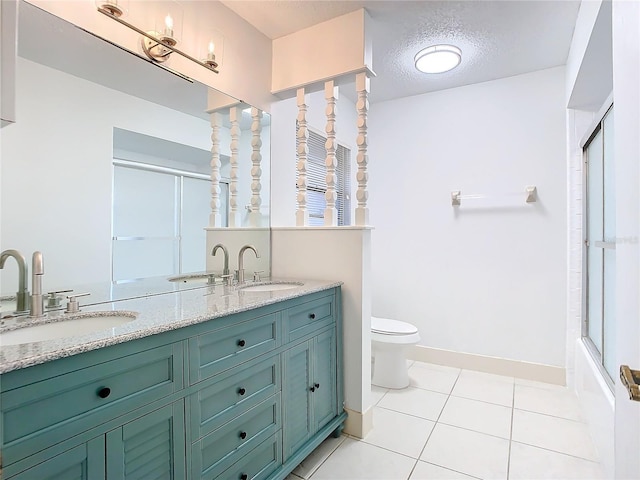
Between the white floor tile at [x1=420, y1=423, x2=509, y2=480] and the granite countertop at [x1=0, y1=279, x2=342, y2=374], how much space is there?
39.8 inches

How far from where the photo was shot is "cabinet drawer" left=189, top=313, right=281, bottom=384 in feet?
3.91

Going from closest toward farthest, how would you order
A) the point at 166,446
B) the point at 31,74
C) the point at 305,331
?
1. the point at 166,446
2. the point at 31,74
3. the point at 305,331

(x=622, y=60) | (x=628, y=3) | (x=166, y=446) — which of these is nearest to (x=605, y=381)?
(x=622, y=60)

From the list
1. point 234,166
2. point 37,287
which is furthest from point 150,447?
point 234,166

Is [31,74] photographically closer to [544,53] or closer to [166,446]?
[166,446]

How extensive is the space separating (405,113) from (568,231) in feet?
5.45

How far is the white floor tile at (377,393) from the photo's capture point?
2434 mm

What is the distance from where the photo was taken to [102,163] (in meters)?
1.46

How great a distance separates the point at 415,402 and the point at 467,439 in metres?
0.47

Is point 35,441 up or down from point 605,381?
up

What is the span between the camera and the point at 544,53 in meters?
2.49

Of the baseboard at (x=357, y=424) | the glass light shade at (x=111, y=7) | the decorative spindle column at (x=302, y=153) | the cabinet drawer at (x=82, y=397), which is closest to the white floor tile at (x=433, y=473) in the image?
the baseboard at (x=357, y=424)

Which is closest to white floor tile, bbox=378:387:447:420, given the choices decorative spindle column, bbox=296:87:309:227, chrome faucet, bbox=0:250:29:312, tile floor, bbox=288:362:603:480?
tile floor, bbox=288:362:603:480

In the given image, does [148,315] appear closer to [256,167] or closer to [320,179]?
[256,167]
